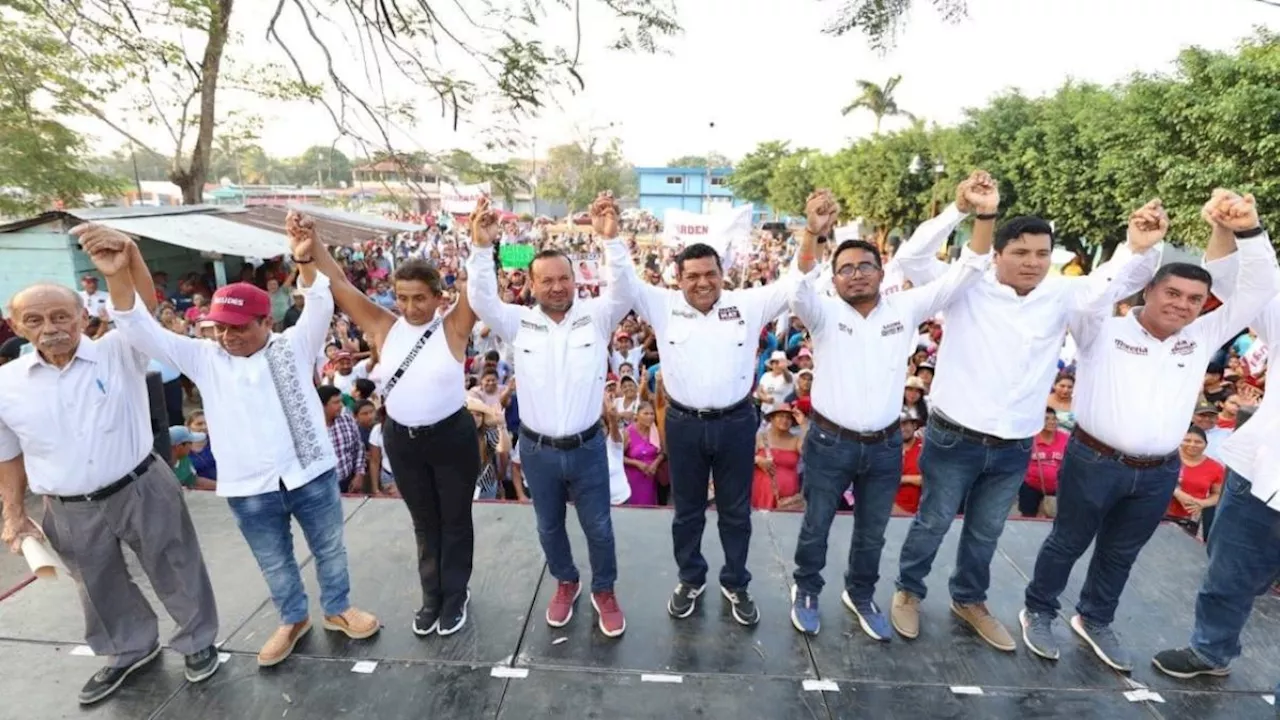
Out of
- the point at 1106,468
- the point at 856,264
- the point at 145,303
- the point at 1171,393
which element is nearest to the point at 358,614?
the point at 145,303

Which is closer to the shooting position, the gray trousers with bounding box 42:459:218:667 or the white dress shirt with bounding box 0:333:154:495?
the white dress shirt with bounding box 0:333:154:495

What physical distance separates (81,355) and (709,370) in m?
2.54

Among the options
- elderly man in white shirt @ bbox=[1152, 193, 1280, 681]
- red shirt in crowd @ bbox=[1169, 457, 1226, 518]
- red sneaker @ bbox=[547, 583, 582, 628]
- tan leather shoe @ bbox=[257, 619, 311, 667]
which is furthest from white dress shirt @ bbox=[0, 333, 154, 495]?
red shirt in crowd @ bbox=[1169, 457, 1226, 518]

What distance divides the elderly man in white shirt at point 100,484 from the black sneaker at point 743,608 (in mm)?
2403

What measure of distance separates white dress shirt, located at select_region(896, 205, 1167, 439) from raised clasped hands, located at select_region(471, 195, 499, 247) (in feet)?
6.78

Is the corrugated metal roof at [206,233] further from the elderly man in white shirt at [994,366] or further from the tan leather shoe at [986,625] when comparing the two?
the tan leather shoe at [986,625]

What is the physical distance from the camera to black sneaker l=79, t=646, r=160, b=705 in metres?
2.76

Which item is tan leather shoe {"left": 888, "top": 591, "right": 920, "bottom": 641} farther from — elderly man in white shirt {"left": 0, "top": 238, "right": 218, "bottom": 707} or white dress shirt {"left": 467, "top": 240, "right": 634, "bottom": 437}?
elderly man in white shirt {"left": 0, "top": 238, "right": 218, "bottom": 707}

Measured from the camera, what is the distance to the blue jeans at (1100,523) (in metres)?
2.80

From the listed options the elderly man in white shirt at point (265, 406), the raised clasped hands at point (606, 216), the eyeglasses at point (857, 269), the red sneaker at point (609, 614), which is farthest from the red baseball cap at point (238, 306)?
the eyeglasses at point (857, 269)

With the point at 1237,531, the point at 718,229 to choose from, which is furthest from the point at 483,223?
the point at 718,229

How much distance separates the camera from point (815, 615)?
3.20 metres

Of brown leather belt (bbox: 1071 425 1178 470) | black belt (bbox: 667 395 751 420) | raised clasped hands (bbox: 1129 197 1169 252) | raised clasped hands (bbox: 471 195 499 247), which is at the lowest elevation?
brown leather belt (bbox: 1071 425 1178 470)

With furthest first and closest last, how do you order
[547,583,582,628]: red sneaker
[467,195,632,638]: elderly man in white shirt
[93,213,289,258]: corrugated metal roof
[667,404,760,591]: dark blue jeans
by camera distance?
[93,213,289,258]: corrugated metal roof < [547,583,582,628]: red sneaker < [667,404,760,591]: dark blue jeans < [467,195,632,638]: elderly man in white shirt
